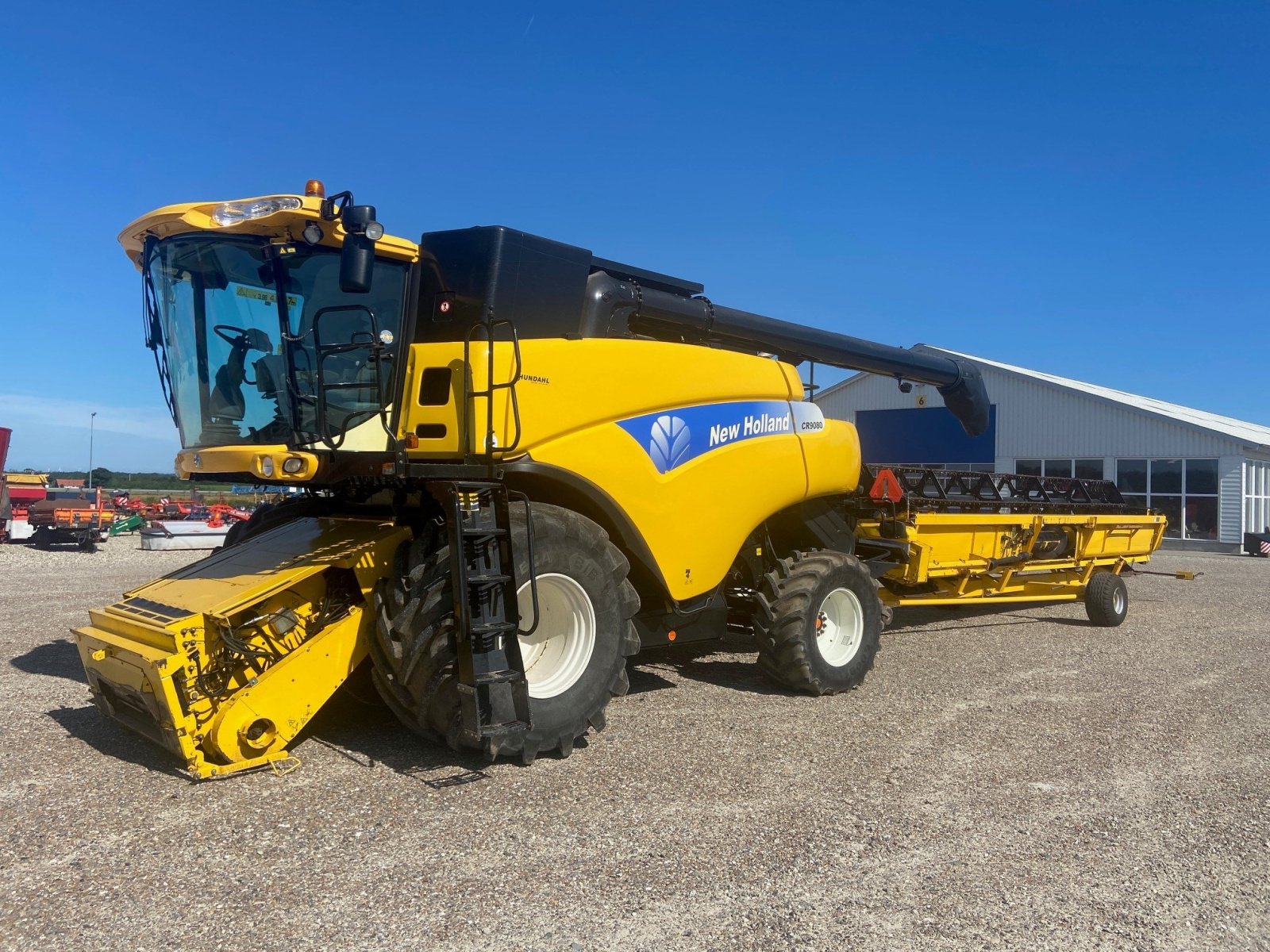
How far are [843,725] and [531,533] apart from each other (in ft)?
8.30

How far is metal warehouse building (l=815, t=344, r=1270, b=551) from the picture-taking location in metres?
24.6

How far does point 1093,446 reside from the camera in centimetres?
2638

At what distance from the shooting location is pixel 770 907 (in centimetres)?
351

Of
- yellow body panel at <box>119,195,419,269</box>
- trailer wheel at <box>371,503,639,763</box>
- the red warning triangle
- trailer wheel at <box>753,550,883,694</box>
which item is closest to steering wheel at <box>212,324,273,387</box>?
yellow body panel at <box>119,195,419,269</box>

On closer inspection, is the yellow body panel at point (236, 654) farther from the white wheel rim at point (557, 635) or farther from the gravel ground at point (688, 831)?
the white wheel rim at point (557, 635)

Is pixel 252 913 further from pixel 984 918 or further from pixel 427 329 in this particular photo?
pixel 427 329

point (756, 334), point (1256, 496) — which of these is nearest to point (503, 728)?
point (756, 334)

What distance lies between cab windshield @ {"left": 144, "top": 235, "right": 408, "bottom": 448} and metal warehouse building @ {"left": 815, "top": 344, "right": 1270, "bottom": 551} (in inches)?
774

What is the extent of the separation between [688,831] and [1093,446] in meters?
25.5

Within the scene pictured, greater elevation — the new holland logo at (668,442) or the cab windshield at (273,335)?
the cab windshield at (273,335)

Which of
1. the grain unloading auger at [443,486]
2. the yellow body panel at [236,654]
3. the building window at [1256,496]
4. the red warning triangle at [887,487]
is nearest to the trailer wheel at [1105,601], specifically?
the red warning triangle at [887,487]

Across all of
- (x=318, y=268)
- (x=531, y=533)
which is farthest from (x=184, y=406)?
(x=531, y=533)

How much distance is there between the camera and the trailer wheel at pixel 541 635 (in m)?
4.74

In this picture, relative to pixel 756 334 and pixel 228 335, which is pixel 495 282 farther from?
pixel 756 334
